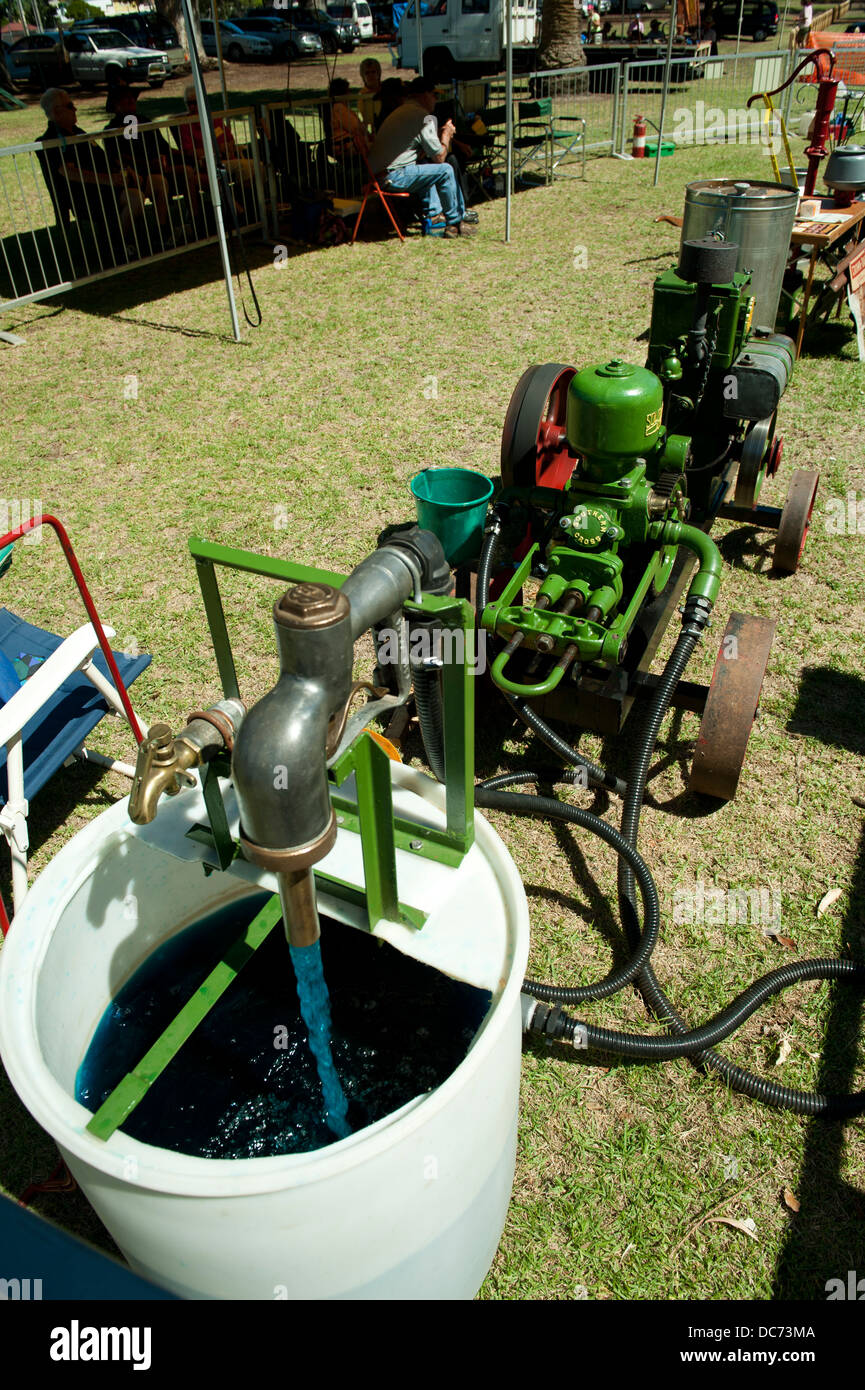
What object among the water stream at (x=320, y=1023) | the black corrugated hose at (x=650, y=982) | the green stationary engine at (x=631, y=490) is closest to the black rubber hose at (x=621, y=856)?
the black corrugated hose at (x=650, y=982)

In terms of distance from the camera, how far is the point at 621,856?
2.87 m

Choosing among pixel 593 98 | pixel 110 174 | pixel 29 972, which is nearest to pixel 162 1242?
pixel 29 972

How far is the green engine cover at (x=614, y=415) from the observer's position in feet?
10.3

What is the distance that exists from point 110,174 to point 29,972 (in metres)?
9.50

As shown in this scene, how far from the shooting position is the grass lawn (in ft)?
7.43

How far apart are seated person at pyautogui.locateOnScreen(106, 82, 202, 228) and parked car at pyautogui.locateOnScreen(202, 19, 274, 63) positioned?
20.9 metres

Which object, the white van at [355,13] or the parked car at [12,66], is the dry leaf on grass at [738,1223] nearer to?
the parked car at [12,66]

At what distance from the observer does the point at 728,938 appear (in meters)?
2.87

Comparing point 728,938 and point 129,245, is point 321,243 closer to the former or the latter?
point 129,245

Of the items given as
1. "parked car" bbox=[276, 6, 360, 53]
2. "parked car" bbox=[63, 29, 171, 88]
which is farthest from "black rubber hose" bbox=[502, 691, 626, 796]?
"parked car" bbox=[276, 6, 360, 53]

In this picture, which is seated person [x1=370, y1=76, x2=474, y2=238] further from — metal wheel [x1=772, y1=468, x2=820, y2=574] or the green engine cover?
the green engine cover

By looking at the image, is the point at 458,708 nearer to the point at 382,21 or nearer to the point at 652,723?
the point at 652,723

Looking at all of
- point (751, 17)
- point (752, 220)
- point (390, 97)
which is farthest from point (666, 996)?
point (751, 17)

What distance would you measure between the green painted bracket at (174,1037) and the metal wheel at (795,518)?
327cm
